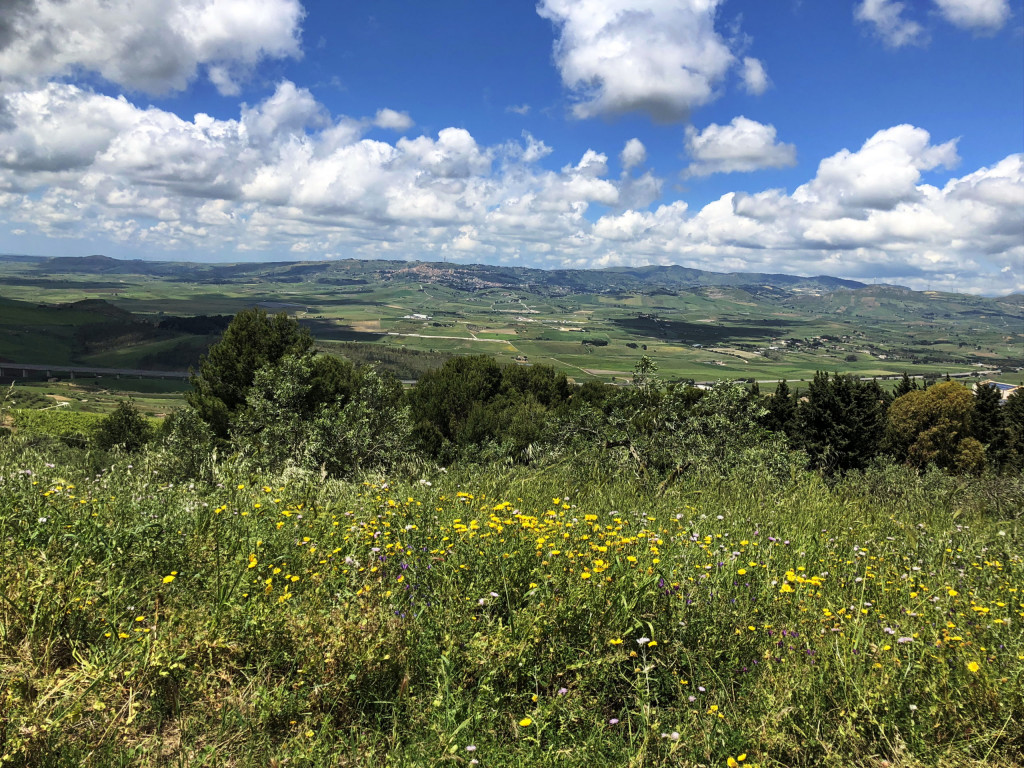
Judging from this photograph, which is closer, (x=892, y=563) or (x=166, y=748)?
(x=166, y=748)

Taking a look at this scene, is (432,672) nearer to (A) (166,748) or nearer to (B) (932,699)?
(A) (166,748)

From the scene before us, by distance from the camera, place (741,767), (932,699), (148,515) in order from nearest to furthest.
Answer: (741,767), (932,699), (148,515)

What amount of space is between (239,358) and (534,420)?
747 inches

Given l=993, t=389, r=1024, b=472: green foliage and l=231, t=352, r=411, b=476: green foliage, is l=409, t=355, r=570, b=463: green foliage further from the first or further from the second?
l=993, t=389, r=1024, b=472: green foliage

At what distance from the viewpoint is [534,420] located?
38062 millimetres

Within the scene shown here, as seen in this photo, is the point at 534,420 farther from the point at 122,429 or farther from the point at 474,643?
the point at 122,429

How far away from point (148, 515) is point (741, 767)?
4631mm

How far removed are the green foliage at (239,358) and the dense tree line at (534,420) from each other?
0.08 m

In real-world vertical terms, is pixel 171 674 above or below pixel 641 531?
below

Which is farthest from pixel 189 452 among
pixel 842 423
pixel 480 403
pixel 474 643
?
pixel 842 423

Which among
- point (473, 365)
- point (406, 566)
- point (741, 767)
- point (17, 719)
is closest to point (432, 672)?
point (406, 566)

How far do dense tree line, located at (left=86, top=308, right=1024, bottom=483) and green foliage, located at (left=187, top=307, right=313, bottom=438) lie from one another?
84 mm

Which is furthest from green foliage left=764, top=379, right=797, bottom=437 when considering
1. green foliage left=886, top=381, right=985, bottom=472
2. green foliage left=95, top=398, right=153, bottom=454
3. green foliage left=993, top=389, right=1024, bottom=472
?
green foliage left=95, top=398, right=153, bottom=454

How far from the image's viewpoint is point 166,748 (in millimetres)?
2744
